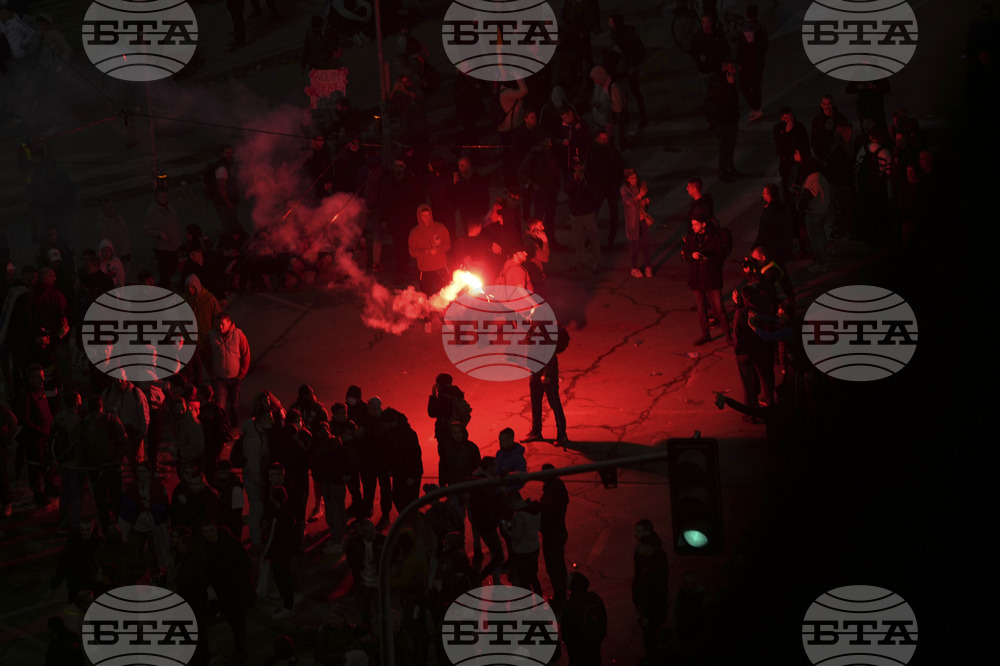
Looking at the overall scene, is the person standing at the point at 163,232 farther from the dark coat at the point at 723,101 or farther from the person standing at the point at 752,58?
the person standing at the point at 752,58

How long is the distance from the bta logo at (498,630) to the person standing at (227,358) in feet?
15.1

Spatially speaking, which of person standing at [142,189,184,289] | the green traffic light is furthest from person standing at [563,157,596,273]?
the green traffic light

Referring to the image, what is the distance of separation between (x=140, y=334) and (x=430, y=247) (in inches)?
149

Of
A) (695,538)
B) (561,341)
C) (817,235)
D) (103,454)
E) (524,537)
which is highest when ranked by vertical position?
(817,235)

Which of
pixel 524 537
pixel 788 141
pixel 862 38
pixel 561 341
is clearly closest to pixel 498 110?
pixel 788 141

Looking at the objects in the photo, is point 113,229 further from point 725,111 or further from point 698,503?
point 698,503

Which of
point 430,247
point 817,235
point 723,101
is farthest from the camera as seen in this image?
point 723,101

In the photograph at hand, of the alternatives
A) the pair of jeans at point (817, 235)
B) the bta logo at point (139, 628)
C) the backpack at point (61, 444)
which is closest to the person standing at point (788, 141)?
the pair of jeans at point (817, 235)

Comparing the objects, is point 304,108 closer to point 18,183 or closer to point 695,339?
point 18,183

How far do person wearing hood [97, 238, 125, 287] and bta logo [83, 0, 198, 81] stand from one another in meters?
4.80

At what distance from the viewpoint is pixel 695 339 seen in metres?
16.5

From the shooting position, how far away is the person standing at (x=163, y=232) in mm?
18016

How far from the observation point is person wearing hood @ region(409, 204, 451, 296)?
17.3 m

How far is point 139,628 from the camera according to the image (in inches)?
464
